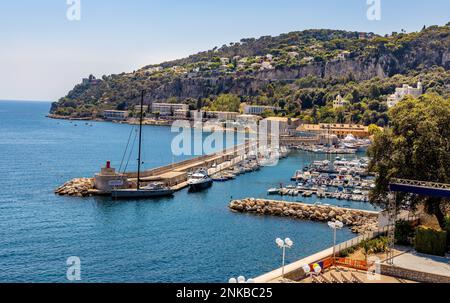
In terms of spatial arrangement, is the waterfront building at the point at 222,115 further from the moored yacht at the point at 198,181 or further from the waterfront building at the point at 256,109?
the moored yacht at the point at 198,181

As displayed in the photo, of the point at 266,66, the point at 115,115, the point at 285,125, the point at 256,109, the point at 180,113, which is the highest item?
the point at 266,66

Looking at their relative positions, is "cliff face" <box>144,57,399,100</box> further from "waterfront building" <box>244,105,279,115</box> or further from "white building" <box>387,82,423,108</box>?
"white building" <box>387,82,423,108</box>

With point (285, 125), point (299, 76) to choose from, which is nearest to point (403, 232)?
point (285, 125)

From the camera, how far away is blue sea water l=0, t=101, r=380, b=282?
21.8 m

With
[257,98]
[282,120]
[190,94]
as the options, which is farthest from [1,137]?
[190,94]

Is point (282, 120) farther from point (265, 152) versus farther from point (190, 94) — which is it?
point (190, 94)

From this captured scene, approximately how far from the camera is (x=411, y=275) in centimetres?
1747

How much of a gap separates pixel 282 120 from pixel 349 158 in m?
32.5

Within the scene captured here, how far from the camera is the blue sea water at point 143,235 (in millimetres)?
21797

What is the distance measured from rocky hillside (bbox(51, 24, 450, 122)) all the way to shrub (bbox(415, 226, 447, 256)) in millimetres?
89630

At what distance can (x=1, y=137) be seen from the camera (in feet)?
292

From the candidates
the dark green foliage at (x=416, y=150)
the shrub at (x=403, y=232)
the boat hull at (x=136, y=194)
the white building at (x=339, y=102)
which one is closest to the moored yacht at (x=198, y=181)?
the boat hull at (x=136, y=194)

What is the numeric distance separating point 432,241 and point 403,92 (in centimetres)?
8674

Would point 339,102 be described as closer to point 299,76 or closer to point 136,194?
point 299,76
